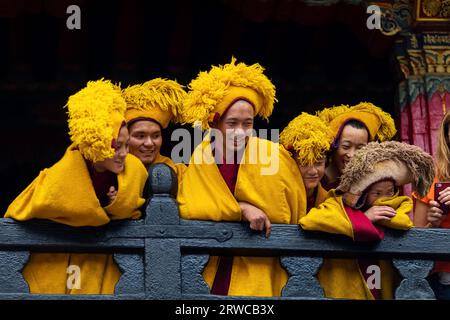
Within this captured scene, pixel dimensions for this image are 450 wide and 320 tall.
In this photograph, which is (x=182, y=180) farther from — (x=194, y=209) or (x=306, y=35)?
(x=306, y=35)

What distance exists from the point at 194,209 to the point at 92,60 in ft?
8.90

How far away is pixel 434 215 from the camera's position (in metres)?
7.34

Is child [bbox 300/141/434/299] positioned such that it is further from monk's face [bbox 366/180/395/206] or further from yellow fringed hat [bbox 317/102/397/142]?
yellow fringed hat [bbox 317/102/397/142]

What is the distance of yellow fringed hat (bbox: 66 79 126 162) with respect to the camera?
6.79 meters

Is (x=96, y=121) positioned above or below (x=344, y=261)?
above

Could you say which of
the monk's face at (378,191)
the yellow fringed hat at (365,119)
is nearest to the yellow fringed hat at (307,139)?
the monk's face at (378,191)

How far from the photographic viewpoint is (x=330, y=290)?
7152 millimetres

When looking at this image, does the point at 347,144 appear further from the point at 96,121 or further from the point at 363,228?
the point at 96,121

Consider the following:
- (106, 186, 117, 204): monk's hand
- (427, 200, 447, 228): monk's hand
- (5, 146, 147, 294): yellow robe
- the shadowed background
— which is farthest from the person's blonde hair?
(106, 186, 117, 204): monk's hand

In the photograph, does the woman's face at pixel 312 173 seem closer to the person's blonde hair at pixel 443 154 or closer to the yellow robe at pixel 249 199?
the yellow robe at pixel 249 199

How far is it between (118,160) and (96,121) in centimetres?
23

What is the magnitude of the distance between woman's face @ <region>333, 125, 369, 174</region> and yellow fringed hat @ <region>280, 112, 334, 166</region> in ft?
1.21

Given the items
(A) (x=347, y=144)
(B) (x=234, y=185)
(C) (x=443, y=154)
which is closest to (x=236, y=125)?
(B) (x=234, y=185)
